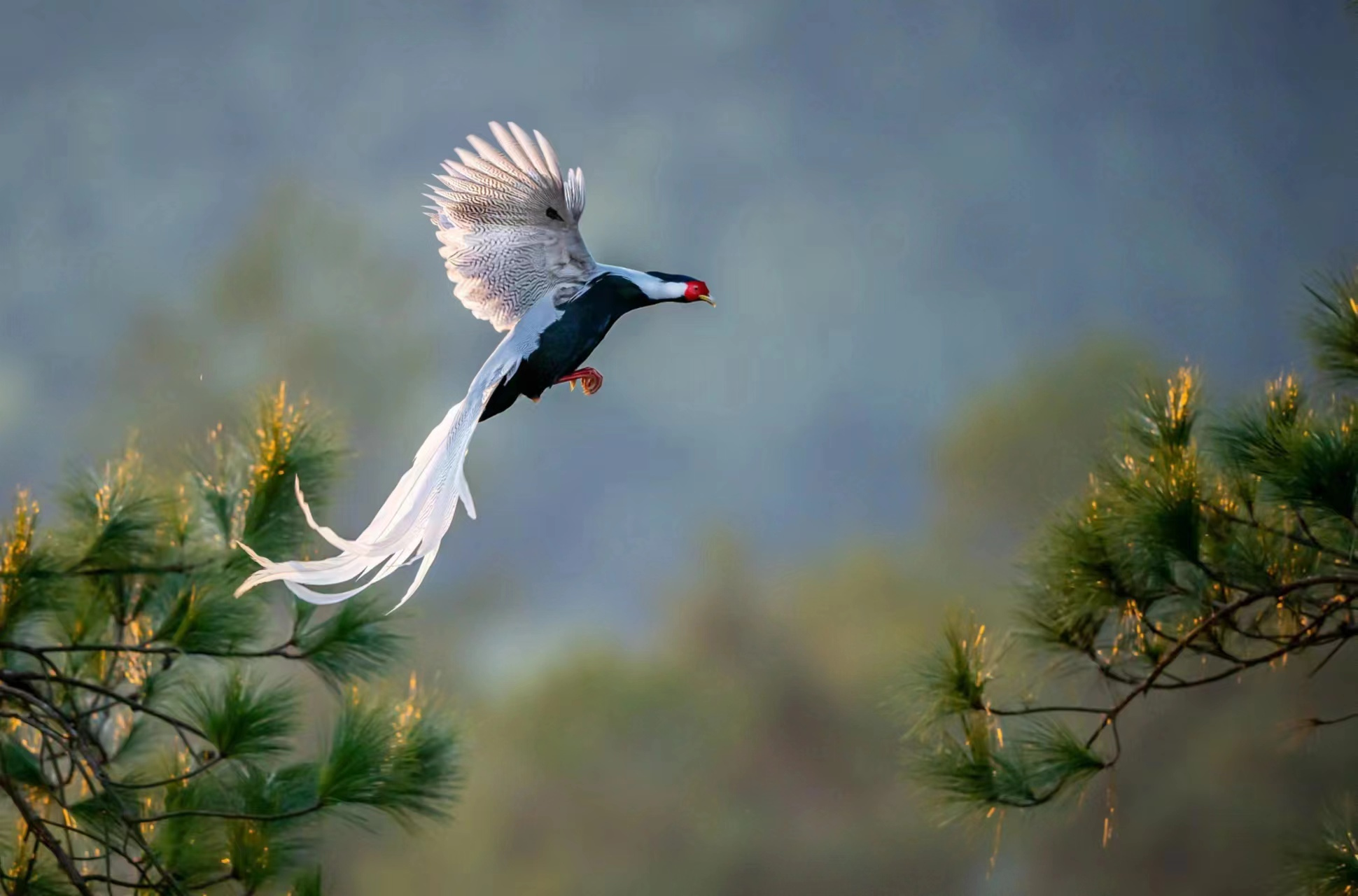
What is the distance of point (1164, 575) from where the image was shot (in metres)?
1.26

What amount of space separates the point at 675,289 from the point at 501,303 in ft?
0.41

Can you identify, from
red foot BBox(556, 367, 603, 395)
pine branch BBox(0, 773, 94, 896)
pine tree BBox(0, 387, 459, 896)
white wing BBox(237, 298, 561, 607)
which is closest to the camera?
white wing BBox(237, 298, 561, 607)

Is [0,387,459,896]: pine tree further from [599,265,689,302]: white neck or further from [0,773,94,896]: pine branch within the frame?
[599,265,689,302]: white neck

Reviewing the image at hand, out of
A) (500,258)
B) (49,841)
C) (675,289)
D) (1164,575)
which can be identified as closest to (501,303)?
(500,258)

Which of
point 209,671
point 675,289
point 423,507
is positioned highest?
point 209,671

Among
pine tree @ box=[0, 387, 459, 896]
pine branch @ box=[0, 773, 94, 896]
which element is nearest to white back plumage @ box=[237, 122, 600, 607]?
pine branch @ box=[0, 773, 94, 896]

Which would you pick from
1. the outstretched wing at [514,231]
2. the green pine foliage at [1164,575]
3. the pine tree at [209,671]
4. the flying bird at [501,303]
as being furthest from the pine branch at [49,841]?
the green pine foliage at [1164,575]

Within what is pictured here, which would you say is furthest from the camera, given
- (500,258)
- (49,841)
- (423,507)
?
(49,841)

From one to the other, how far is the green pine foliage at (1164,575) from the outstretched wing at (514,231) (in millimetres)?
637

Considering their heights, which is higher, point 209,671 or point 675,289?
point 209,671

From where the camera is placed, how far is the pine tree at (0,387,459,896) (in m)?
1.20

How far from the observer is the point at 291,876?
1.27 metres

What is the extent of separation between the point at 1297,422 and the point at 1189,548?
14 centimetres

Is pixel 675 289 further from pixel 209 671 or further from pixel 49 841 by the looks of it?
A: pixel 209 671
